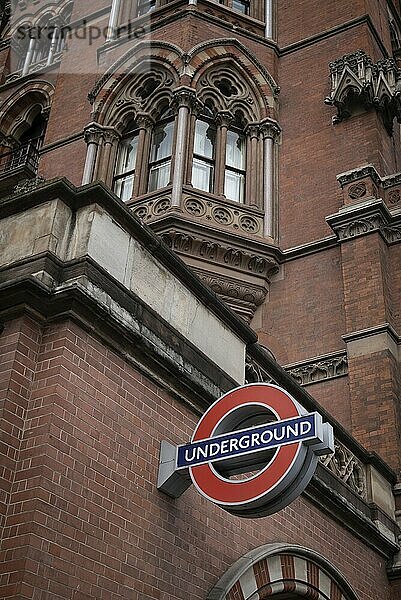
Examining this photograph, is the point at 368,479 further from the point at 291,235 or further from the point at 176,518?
the point at 291,235

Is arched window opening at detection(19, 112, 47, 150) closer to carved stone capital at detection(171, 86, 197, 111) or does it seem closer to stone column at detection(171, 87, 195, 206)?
carved stone capital at detection(171, 86, 197, 111)

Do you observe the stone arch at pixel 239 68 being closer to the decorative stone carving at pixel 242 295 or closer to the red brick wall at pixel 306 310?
the red brick wall at pixel 306 310

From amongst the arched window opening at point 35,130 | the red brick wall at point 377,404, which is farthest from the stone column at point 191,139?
the arched window opening at point 35,130

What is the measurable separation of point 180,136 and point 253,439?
36.3 feet

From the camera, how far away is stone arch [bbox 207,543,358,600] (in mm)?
7766

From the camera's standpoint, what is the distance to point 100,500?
6.58 m

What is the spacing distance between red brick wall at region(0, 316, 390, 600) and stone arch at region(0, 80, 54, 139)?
16.3 metres

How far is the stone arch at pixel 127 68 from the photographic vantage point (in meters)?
18.4

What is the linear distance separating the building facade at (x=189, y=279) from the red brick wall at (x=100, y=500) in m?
0.02

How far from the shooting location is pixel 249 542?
327 inches

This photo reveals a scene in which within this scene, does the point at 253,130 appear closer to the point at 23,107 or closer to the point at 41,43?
the point at 23,107

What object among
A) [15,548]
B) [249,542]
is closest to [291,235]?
[249,542]

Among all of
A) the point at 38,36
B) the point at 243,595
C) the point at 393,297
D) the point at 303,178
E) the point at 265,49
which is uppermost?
the point at 38,36

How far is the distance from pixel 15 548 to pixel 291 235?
1165 cm
